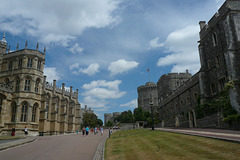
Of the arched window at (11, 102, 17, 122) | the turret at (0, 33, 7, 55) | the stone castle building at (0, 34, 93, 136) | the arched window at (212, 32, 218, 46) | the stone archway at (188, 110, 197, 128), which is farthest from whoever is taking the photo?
the turret at (0, 33, 7, 55)

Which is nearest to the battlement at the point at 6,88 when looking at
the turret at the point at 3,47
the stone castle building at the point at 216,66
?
the turret at the point at 3,47

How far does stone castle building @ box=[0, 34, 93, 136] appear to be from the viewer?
33750 millimetres

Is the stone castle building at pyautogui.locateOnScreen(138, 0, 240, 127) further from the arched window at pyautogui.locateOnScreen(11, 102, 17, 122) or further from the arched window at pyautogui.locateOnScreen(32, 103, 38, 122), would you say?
the arched window at pyautogui.locateOnScreen(11, 102, 17, 122)

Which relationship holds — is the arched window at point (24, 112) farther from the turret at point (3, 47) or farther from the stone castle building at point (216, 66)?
the stone castle building at point (216, 66)

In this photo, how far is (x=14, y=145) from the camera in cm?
1571

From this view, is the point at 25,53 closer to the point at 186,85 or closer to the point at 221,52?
the point at 186,85

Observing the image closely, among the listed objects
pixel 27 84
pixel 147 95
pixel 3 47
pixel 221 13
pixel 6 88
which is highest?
pixel 3 47

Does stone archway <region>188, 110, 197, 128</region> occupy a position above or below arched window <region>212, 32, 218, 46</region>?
below

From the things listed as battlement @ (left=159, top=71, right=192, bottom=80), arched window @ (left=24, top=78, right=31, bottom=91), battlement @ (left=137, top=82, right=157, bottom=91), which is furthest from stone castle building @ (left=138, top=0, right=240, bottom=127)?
battlement @ (left=137, top=82, right=157, bottom=91)

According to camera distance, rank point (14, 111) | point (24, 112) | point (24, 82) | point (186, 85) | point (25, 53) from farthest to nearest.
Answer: point (25, 53), point (24, 82), point (24, 112), point (14, 111), point (186, 85)

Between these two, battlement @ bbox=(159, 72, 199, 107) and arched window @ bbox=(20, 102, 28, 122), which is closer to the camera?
battlement @ bbox=(159, 72, 199, 107)

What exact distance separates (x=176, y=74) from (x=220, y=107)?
33.9 meters

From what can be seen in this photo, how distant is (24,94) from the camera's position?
116 feet

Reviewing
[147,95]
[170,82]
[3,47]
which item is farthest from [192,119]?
[147,95]
